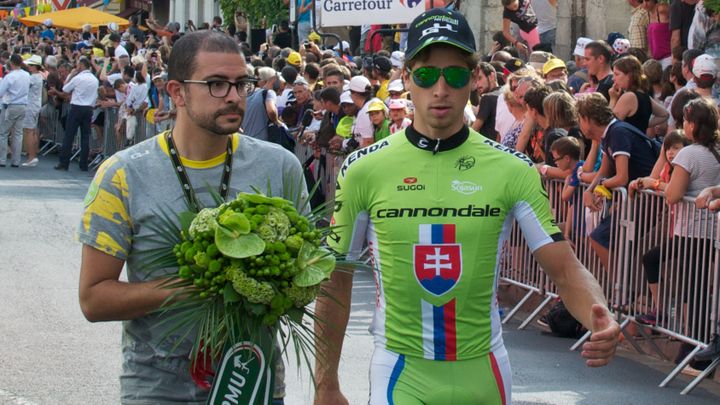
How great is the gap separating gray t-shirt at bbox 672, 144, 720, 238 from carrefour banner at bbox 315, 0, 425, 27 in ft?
27.0

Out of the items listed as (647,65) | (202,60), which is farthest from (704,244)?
(202,60)

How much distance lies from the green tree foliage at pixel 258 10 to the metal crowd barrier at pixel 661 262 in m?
21.7

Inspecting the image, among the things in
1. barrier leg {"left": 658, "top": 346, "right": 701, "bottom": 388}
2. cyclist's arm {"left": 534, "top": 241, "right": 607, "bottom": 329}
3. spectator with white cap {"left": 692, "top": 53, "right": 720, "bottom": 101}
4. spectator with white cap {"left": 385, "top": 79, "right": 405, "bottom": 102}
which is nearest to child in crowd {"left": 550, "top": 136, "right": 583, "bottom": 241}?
spectator with white cap {"left": 692, "top": 53, "right": 720, "bottom": 101}

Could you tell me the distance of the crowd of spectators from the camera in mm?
9453

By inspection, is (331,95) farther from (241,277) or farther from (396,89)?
(241,277)

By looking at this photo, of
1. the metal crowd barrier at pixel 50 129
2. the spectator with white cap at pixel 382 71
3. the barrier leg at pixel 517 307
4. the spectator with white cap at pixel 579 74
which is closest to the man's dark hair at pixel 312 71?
the spectator with white cap at pixel 382 71

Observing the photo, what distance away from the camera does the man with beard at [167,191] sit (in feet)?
12.7

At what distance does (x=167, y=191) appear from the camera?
394 cm

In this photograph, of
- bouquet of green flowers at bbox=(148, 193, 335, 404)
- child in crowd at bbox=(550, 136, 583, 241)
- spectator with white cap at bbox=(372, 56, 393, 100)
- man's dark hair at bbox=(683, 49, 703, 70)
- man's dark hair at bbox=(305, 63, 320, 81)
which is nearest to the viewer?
bouquet of green flowers at bbox=(148, 193, 335, 404)

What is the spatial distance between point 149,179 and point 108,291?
0.36 metres

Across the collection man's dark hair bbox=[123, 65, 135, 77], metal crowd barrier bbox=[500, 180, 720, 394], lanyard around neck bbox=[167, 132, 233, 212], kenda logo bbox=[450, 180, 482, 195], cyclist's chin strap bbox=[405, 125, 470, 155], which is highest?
cyclist's chin strap bbox=[405, 125, 470, 155]

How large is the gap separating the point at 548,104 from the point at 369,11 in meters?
6.75

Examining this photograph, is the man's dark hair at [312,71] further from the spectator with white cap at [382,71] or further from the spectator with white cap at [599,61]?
the spectator with white cap at [599,61]

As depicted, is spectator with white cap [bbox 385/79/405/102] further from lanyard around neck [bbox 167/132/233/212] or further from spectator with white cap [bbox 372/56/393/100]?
lanyard around neck [bbox 167/132/233/212]
